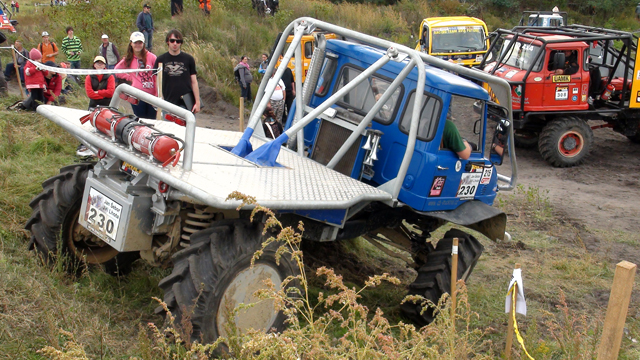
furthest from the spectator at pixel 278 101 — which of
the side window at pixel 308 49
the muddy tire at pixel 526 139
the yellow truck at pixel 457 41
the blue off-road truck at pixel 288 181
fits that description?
the yellow truck at pixel 457 41

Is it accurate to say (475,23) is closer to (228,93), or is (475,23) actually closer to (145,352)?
(228,93)

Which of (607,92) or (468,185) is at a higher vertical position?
(468,185)

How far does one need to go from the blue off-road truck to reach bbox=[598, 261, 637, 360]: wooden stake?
1843mm

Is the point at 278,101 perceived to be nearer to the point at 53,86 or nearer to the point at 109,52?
the point at 53,86

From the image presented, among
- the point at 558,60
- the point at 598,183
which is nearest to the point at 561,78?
the point at 558,60

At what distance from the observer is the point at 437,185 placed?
5301 millimetres

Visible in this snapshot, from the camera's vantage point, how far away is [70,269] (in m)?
5.06

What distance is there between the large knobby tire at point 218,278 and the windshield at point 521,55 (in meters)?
9.86

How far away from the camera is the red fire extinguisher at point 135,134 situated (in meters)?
3.85

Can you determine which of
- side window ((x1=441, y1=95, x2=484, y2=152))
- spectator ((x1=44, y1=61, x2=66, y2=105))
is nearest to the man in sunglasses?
side window ((x1=441, y1=95, x2=484, y2=152))

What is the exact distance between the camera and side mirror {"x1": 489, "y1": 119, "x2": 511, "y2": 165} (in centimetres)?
580

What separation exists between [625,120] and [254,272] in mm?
11710

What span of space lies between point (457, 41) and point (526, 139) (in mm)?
4643

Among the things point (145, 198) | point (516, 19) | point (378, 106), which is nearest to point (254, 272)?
point (145, 198)
